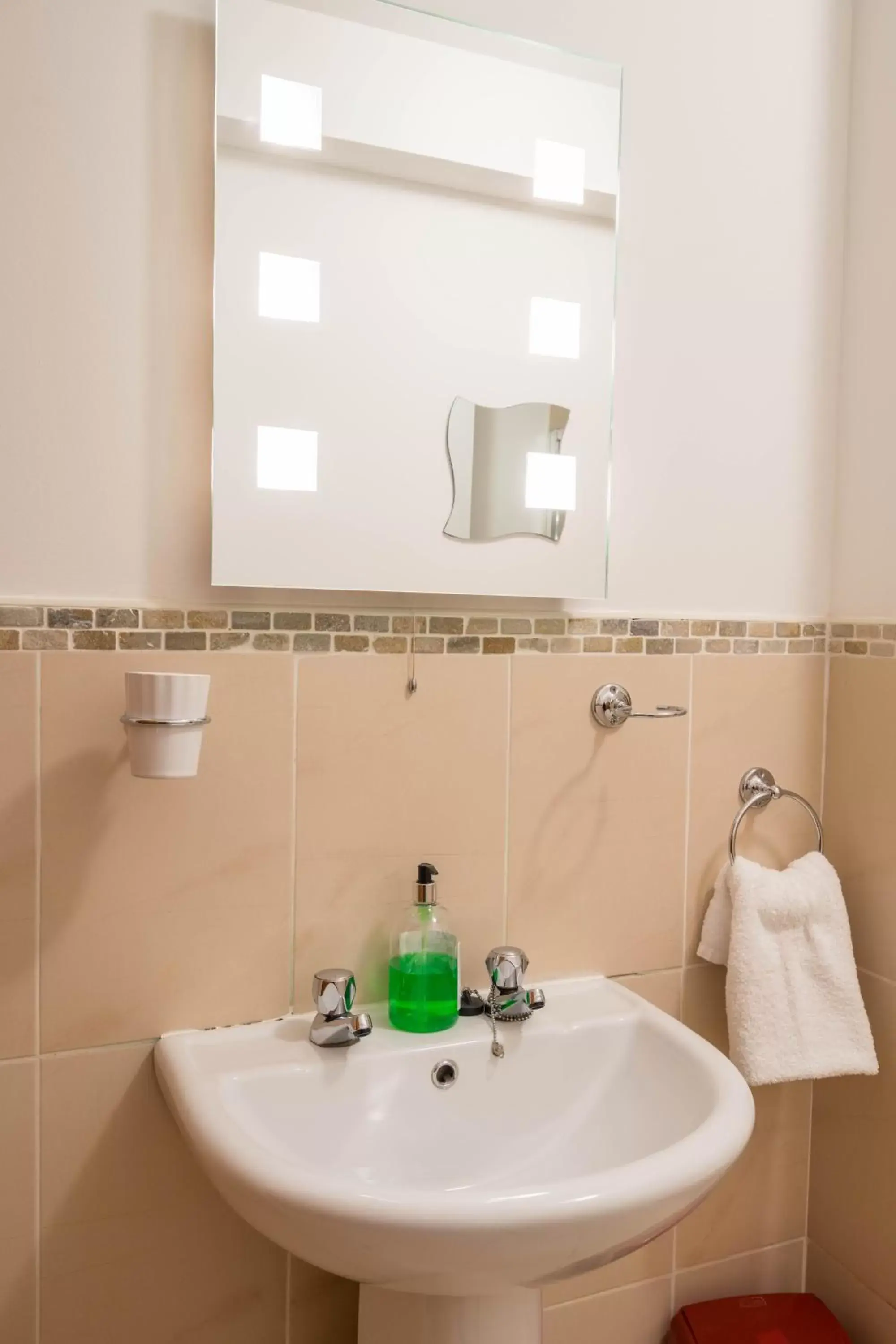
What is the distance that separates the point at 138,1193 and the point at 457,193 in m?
1.26

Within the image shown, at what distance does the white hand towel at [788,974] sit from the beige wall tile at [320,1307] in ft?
1.97

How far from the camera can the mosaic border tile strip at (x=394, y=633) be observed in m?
1.11

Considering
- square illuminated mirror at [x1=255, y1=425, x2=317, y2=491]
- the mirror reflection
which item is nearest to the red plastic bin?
the mirror reflection

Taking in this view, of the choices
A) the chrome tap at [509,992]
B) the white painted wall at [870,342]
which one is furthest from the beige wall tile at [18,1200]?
the white painted wall at [870,342]

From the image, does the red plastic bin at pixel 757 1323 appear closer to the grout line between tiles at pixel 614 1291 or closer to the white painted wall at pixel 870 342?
the grout line between tiles at pixel 614 1291

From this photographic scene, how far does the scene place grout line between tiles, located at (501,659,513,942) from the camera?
1.34m

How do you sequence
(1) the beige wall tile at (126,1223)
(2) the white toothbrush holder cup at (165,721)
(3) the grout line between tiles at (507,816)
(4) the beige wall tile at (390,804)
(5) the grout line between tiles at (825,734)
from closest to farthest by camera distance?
(2) the white toothbrush holder cup at (165,721) → (1) the beige wall tile at (126,1223) → (4) the beige wall tile at (390,804) → (3) the grout line between tiles at (507,816) → (5) the grout line between tiles at (825,734)

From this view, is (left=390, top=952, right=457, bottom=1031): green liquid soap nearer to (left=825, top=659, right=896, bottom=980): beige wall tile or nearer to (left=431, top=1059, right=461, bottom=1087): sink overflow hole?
(left=431, top=1059, right=461, bottom=1087): sink overflow hole

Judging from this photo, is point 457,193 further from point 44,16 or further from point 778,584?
point 778,584

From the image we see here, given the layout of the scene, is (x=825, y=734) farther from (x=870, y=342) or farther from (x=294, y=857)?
(x=294, y=857)

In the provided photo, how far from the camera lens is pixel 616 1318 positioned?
1.45 metres

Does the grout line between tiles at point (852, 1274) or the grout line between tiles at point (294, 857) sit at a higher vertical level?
the grout line between tiles at point (294, 857)

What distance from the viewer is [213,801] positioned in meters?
1.18

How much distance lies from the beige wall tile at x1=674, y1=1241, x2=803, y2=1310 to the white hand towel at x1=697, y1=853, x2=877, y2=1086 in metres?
0.35
